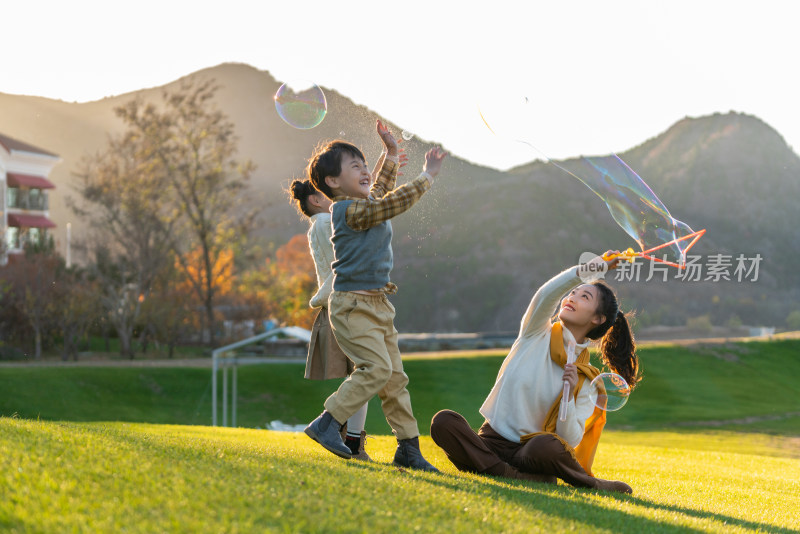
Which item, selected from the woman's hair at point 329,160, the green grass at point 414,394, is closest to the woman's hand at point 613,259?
the woman's hair at point 329,160

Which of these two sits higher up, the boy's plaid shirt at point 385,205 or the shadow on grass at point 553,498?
the boy's plaid shirt at point 385,205

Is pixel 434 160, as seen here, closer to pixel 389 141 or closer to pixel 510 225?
pixel 389 141

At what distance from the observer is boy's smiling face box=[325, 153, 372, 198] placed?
5.07m

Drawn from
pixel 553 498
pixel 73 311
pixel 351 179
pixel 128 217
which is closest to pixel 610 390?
pixel 553 498

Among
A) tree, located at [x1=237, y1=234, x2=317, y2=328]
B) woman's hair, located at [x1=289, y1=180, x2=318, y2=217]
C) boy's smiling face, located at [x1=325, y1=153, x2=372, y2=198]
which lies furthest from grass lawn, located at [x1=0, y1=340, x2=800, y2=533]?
tree, located at [x1=237, y1=234, x2=317, y2=328]

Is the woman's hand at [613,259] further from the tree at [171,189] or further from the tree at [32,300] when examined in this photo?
the tree at [171,189]

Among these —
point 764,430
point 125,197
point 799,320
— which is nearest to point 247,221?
point 125,197

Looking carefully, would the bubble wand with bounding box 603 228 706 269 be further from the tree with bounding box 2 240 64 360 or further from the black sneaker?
the tree with bounding box 2 240 64 360

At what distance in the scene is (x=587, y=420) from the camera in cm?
525

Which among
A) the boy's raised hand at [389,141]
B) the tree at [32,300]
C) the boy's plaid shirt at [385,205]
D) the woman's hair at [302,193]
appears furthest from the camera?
the tree at [32,300]

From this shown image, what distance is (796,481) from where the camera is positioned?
352 inches

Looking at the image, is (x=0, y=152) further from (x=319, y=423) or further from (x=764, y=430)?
(x=319, y=423)

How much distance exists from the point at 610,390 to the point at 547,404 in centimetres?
45

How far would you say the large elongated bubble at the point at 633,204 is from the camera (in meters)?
6.25
